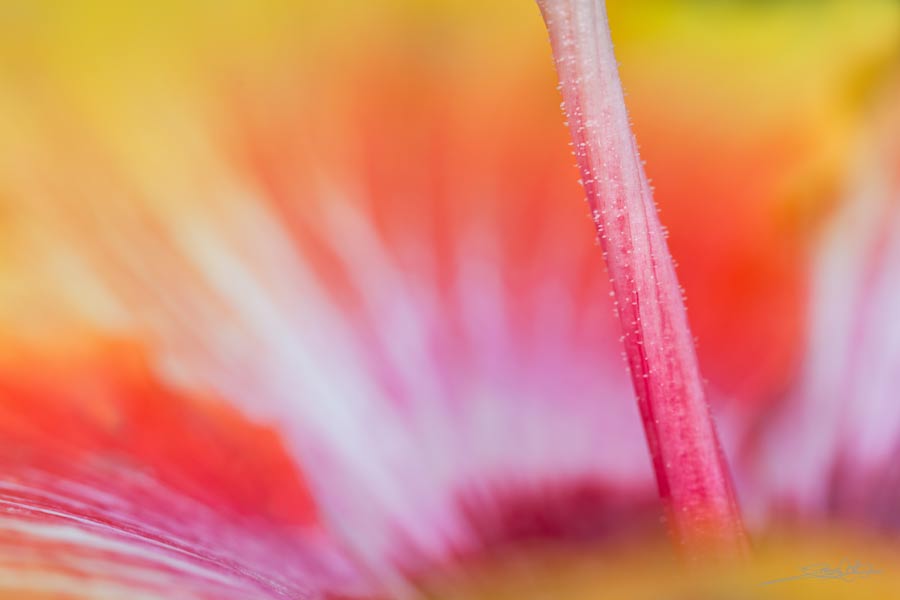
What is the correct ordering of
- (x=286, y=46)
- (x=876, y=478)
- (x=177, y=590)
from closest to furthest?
(x=177, y=590)
(x=876, y=478)
(x=286, y=46)

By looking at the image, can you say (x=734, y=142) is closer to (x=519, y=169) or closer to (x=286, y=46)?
(x=519, y=169)

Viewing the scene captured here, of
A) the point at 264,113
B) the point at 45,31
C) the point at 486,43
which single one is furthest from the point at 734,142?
the point at 45,31

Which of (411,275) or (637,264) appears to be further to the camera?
(411,275)
